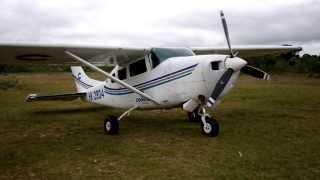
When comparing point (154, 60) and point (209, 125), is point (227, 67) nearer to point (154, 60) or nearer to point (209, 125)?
point (209, 125)

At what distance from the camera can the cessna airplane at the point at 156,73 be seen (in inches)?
329

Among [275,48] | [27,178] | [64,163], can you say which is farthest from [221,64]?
[275,48]

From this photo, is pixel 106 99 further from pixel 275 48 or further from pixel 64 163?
pixel 275 48

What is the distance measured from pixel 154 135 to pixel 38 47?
3.42m

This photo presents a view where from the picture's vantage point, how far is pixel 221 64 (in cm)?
821

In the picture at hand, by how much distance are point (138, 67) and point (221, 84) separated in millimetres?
2878

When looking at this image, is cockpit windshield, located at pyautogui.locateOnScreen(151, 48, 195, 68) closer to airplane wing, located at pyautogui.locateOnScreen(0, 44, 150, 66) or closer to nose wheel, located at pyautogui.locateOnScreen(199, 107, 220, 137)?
airplane wing, located at pyautogui.locateOnScreen(0, 44, 150, 66)

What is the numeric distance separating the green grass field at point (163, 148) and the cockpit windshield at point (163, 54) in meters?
1.79

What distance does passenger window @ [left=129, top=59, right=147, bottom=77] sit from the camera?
1013 cm

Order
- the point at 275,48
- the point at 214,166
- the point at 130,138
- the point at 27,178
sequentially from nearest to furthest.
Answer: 1. the point at 27,178
2. the point at 214,166
3. the point at 130,138
4. the point at 275,48

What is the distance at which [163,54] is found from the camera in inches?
378

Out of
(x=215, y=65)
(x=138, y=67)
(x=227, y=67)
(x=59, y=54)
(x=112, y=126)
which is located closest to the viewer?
(x=227, y=67)

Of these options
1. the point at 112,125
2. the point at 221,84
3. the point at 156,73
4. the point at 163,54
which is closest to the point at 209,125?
the point at 221,84

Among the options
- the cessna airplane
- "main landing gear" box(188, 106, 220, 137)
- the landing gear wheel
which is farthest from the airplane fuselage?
the landing gear wheel
